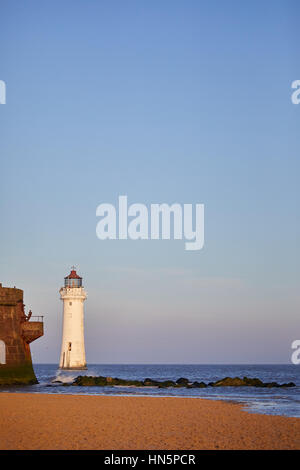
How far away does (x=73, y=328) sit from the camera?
5322cm

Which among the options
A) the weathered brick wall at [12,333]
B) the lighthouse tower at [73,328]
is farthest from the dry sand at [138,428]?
the lighthouse tower at [73,328]

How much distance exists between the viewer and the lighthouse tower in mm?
53375

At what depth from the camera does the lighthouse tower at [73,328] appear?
5338cm

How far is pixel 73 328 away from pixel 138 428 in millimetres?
37145

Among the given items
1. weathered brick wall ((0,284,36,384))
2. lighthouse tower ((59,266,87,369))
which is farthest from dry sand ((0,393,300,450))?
lighthouse tower ((59,266,87,369))

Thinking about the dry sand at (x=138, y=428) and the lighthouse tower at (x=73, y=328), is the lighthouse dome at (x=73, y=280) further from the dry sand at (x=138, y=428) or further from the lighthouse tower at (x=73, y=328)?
the dry sand at (x=138, y=428)

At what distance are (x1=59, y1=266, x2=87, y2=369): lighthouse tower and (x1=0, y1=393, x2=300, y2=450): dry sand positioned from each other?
1147 inches

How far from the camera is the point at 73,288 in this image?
177 ft

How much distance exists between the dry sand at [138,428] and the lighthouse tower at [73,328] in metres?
29.1

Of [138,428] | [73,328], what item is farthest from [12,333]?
[138,428]

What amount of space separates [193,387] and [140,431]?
3013 centimetres

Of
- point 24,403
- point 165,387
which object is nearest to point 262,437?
point 24,403

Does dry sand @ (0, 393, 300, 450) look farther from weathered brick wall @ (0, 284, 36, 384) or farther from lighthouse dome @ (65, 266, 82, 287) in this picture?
lighthouse dome @ (65, 266, 82, 287)
